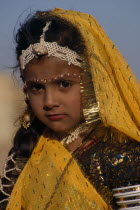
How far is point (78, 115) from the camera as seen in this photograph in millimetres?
2520

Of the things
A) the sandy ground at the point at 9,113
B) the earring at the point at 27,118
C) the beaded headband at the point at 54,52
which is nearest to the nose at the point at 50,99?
the beaded headband at the point at 54,52

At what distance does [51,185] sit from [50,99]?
1.47ft

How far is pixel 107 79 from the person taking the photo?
2424 mm

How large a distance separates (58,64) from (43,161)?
541mm

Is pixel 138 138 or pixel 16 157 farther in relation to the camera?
pixel 16 157

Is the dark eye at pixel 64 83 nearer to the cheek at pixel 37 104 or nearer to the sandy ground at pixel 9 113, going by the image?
Result: the cheek at pixel 37 104

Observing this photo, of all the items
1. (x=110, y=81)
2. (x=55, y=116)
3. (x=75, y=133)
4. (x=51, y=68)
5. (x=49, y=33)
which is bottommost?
(x=75, y=133)

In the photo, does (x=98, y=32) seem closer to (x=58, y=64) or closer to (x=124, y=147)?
(x=58, y=64)

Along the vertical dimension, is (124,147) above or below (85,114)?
below

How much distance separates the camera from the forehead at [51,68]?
2486 millimetres

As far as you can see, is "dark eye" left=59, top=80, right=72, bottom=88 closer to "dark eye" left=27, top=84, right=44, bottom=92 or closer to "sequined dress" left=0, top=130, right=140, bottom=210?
"dark eye" left=27, top=84, right=44, bottom=92

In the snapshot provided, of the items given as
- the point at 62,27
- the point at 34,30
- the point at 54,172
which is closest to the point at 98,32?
the point at 62,27

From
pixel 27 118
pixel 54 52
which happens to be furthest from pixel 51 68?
pixel 27 118

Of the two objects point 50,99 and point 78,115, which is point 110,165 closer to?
point 78,115
